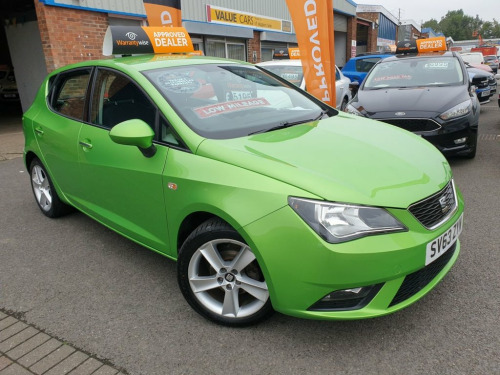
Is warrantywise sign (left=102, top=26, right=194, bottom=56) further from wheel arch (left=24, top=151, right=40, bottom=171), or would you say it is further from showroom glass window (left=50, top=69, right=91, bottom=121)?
wheel arch (left=24, top=151, right=40, bottom=171)

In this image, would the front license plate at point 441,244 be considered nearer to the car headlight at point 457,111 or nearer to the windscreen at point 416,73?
the car headlight at point 457,111

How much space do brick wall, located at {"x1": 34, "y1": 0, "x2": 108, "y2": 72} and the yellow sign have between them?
444 cm

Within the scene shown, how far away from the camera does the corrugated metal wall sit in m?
12.3

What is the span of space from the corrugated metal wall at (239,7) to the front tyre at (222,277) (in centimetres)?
1116

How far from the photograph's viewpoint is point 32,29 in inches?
393

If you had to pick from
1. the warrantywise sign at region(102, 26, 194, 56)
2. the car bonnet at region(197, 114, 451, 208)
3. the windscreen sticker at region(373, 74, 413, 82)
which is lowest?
the car bonnet at region(197, 114, 451, 208)

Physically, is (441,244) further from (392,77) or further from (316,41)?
(392,77)

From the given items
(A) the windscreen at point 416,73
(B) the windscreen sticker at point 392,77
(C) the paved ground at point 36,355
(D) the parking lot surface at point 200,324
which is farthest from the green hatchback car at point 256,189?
(B) the windscreen sticker at point 392,77

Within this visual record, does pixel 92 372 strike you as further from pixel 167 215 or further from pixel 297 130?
pixel 297 130

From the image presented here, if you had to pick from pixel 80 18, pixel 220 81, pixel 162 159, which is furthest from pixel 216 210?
pixel 80 18

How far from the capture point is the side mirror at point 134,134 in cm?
247

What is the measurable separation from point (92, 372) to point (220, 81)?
2111mm

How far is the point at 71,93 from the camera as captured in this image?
3.67m

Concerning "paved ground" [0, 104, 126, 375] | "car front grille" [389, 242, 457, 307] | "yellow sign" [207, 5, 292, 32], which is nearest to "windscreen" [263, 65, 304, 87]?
"yellow sign" [207, 5, 292, 32]
